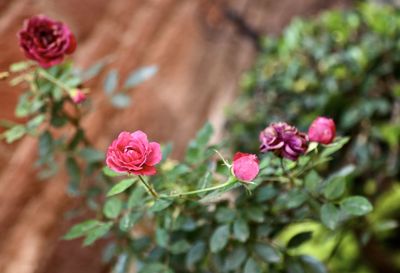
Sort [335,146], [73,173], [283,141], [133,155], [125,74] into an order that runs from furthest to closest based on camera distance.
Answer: [125,74] → [73,173] → [335,146] → [283,141] → [133,155]

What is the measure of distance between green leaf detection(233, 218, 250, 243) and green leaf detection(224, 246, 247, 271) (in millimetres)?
37

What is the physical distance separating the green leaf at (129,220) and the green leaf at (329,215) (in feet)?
1.39

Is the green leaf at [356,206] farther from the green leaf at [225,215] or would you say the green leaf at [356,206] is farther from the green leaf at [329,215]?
the green leaf at [225,215]

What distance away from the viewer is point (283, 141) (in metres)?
0.95

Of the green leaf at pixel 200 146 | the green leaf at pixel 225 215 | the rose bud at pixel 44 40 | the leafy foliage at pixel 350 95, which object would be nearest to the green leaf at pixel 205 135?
the green leaf at pixel 200 146

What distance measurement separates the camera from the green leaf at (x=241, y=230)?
1080 mm

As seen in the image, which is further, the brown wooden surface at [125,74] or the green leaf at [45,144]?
the brown wooden surface at [125,74]

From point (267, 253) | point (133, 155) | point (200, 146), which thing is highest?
point (133, 155)

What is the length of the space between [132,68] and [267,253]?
52.9 inches

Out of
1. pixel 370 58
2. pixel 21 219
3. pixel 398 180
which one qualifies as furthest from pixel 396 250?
pixel 21 219

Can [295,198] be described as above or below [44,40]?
below

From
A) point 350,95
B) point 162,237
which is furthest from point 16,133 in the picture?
point 350,95

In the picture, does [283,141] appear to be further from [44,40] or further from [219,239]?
[44,40]

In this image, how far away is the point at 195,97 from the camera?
2.58m
